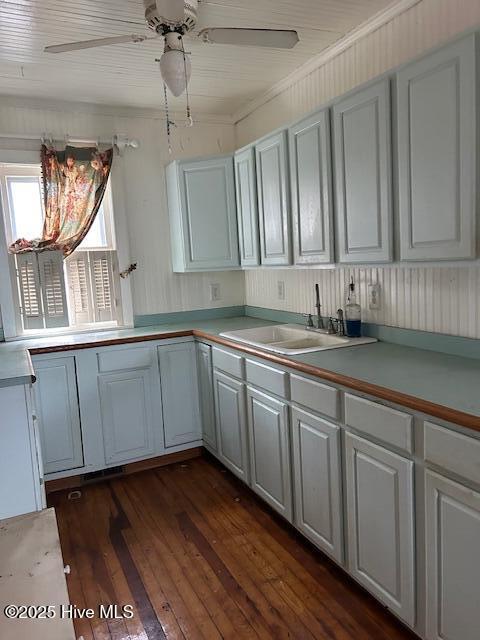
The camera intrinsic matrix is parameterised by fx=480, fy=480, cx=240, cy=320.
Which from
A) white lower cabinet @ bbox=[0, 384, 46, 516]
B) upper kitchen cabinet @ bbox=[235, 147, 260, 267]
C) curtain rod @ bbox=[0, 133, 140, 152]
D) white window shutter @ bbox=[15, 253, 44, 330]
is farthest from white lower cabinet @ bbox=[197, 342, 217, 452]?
curtain rod @ bbox=[0, 133, 140, 152]

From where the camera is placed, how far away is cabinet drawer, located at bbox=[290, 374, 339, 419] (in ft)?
6.26

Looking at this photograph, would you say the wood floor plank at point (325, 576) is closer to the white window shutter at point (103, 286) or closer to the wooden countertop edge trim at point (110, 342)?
the wooden countertop edge trim at point (110, 342)

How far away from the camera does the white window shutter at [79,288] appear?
3.44 metres

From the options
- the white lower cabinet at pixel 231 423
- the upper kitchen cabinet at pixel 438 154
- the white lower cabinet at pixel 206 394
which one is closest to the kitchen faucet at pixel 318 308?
the white lower cabinet at pixel 231 423

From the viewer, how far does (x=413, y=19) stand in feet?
7.01

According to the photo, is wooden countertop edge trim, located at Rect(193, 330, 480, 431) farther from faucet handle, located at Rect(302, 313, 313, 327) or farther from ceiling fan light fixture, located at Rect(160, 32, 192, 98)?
ceiling fan light fixture, located at Rect(160, 32, 192, 98)

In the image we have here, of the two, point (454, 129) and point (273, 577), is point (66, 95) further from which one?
point (273, 577)

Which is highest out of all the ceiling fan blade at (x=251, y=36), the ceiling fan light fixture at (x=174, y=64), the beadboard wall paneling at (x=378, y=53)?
the beadboard wall paneling at (x=378, y=53)

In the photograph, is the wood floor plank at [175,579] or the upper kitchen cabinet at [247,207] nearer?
the wood floor plank at [175,579]

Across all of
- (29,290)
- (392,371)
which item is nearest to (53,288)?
(29,290)

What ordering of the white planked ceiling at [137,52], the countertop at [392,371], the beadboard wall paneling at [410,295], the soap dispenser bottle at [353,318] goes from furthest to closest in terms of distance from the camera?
the soap dispenser bottle at [353,318]
the white planked ceiling at [137,52]
the beadboard wall paneling at [410,295]
the countertop at [392,371]

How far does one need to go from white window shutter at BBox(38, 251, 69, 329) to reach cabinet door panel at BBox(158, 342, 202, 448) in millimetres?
758

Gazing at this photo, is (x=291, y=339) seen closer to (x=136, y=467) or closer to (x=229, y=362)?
(x=229, y=362)

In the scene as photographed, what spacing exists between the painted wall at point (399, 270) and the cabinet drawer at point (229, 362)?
656 mm
